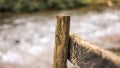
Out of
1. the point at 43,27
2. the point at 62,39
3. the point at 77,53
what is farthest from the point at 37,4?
the point at 77,53

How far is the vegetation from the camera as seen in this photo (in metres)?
15.1

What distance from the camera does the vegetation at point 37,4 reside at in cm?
1509

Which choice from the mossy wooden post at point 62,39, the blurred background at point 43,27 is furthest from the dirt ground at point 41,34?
the mossy wooden post at point 62,39

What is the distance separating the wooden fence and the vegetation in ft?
39.6

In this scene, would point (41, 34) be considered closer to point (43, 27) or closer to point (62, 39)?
point (43, 27)

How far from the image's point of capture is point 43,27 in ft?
41.3

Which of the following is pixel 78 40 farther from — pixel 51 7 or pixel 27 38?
pixel 51 7

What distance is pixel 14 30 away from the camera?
12.0 meters

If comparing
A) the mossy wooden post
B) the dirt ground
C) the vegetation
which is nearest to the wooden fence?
the mossy wooden post

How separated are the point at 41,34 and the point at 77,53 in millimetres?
8607

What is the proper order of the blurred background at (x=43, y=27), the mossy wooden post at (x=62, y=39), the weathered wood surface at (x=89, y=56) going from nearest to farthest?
the weathered wood surface at (x=89, y=56) → the mossy wooden post at (x=62, y=39) → the blurred background at (x=43, y=27)

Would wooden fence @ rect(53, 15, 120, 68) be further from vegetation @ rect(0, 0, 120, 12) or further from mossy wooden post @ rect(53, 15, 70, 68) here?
vegetation @ rect(0, 0, 120, 12)

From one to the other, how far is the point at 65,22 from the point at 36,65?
5199 mm

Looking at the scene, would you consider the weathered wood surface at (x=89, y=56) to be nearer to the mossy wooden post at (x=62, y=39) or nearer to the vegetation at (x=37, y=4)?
the mossy wooden post at (x=62, y=39)
